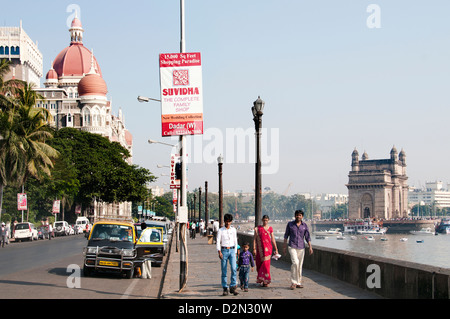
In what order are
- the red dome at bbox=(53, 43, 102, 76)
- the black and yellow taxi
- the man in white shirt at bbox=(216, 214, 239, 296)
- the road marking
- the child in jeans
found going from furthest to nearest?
1. the red dome at bbox=(53, 43, 102, 76)
2. the black and yellow taxi
3. the road marking
4. the child in jeans
5. the man in white shirt at bbox=(216, 214, 239, 296)

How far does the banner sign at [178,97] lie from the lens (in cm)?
1503

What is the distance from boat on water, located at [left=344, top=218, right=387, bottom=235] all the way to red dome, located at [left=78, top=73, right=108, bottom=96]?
93.2m

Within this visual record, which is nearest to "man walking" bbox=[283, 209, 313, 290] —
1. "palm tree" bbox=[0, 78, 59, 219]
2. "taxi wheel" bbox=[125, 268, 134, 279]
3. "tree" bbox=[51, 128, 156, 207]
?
"taxi wheel" bbox=[125, 268, 134, 279]

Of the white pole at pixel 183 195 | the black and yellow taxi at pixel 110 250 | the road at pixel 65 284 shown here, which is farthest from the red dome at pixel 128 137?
the white pole at pixel 183 195

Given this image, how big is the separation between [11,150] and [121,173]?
3636cm

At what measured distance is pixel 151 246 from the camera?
23.3 metres

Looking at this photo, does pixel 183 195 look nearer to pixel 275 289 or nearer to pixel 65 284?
pixel 275 289

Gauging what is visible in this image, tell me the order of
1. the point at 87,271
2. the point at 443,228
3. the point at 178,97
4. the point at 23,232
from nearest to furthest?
the point at 178,97
the point at 87,271
the point at 23,232
the point at 443,228

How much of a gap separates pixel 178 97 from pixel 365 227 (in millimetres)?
177489

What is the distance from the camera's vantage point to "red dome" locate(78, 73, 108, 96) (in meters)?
116

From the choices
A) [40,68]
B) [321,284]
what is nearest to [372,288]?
[321,284]

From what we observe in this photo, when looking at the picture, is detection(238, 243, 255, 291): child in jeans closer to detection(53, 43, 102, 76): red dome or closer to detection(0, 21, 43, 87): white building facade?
detection(0, 21, 43, 87): white building facade

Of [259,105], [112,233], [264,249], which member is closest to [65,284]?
[112,233]
